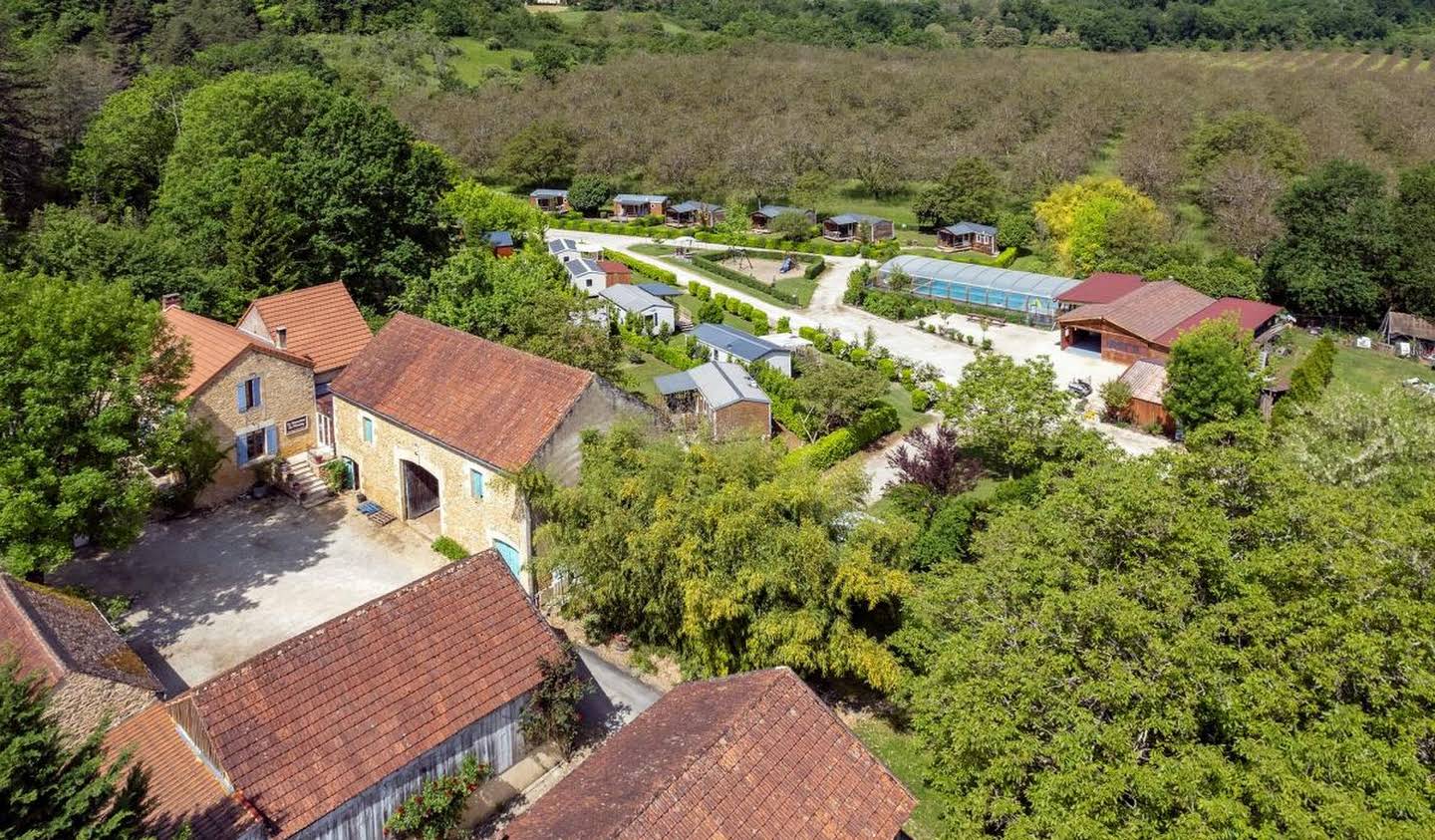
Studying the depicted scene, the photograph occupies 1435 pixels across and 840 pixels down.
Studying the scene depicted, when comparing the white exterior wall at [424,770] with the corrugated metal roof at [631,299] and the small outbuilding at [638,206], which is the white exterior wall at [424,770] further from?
the small outbuilding at [638,206]

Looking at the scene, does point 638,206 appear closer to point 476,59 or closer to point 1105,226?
point 1105,226

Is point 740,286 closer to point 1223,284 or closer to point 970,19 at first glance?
point 1223,284

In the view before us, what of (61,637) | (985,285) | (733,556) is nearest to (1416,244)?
(985,285)

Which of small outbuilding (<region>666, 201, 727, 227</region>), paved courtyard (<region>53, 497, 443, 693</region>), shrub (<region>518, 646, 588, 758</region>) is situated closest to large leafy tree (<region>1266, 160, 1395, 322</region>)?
small outbuilding (<region>666, 201, 727, 227</region>)

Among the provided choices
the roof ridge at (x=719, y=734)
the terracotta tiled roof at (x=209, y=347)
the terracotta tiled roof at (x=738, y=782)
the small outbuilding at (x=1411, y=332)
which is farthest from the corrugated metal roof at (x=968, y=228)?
the terracotta tiled roof at (x=738, y=782)

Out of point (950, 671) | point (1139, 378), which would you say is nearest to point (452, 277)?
point (950, 671)

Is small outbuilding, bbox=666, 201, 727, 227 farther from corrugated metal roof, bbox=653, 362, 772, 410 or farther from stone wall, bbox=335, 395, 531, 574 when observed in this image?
stone wall, bbox=335, 395, 531, 574
